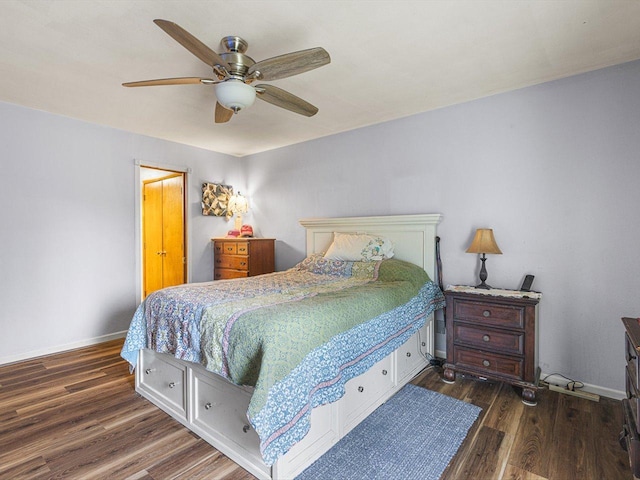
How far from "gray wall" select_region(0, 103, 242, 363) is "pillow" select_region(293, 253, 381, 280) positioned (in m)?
2.21

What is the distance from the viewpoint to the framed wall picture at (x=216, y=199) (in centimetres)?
457

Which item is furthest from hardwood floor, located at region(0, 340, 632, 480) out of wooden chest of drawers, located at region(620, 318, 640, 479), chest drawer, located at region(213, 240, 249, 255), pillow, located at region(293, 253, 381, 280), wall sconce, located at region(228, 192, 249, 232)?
wall sconce, located at region(228, 192, 249, 232)

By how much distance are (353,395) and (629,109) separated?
2802mm

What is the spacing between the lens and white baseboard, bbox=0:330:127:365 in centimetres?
311

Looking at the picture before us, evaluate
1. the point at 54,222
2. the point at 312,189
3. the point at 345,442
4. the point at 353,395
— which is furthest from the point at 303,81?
the point at 54,222

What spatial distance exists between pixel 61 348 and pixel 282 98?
3.44m

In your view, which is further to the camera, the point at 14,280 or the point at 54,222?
the point at 54,222

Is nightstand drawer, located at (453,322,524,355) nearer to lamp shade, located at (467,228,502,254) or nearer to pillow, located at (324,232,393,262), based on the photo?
lamp shade, located at (467,228,502,254)

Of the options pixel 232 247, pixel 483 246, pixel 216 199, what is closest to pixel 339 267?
pixel 483 246

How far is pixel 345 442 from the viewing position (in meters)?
1.90

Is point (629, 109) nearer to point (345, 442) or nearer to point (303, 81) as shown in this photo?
point (303, 81)

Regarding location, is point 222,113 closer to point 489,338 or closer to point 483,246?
point 483,246

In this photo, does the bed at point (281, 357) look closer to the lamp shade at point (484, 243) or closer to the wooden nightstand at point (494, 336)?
the wooden nightstand at point (494, 336)

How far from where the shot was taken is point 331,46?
6.95 feet
